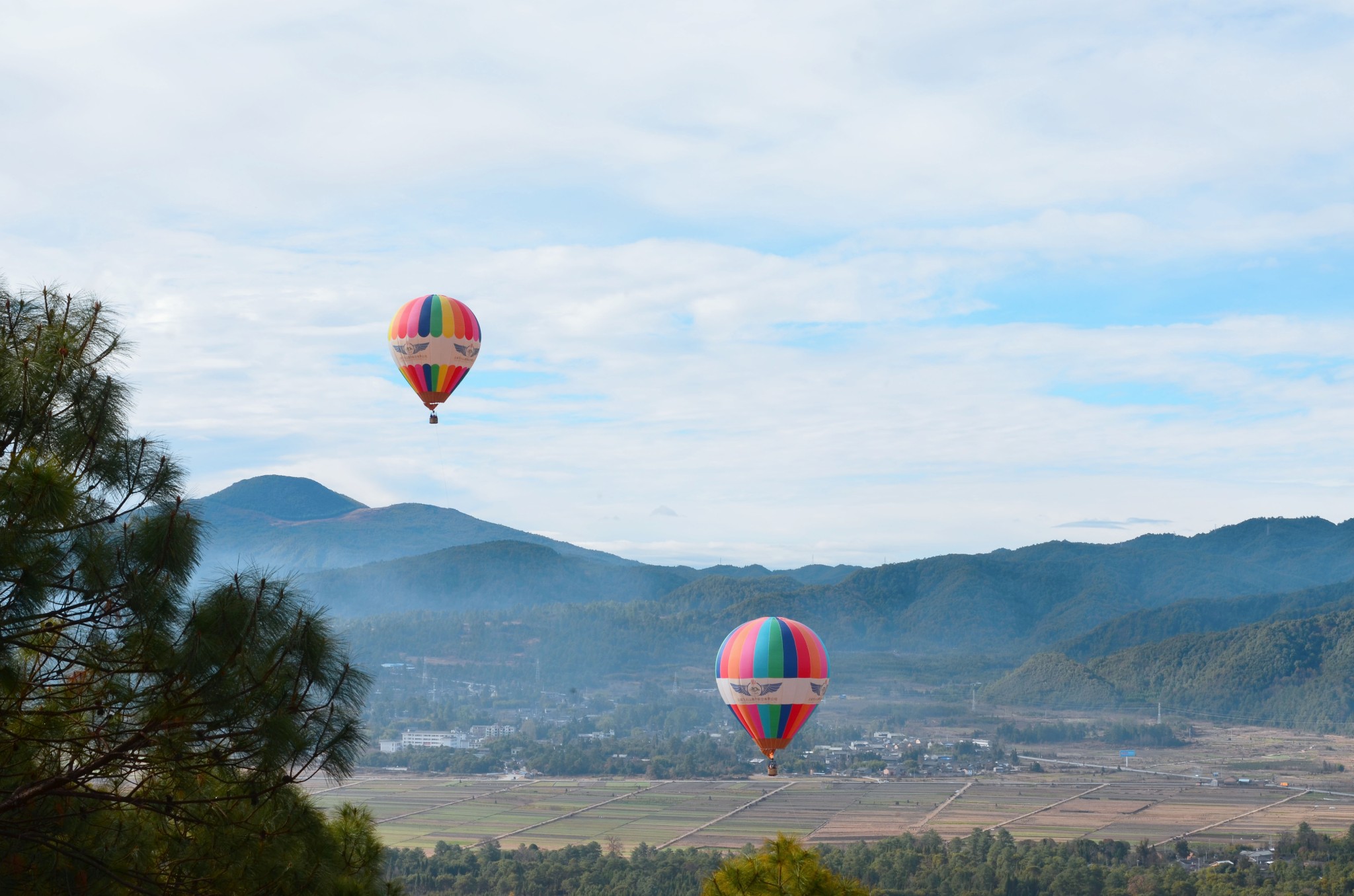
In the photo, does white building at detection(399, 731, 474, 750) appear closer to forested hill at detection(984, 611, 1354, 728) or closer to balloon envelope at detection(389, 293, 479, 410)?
forested hill at detection(984, 611, 1354, 728)

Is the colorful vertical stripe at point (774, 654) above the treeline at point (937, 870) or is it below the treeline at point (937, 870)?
above

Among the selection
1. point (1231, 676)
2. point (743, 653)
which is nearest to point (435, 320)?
point (743, 653)

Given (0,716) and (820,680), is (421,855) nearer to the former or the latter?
(820,680)

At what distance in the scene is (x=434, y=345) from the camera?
2944cm

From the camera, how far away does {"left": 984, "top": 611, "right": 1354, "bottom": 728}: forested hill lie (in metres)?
136

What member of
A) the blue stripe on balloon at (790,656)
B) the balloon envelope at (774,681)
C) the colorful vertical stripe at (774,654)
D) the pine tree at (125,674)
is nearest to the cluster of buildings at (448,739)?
the colorful vertical stripe at (774,654)

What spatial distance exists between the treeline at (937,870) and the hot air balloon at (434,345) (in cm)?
2031

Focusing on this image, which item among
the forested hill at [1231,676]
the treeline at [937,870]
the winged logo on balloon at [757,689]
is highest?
the winged logo on balloon at [757,689]

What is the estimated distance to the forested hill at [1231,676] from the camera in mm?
136000

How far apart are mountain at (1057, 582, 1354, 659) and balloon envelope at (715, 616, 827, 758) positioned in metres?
155

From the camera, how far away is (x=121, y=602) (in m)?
6.84

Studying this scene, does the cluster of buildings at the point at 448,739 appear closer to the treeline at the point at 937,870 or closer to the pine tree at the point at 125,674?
the treeline at the point at 937,870

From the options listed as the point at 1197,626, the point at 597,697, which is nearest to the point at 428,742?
the point at 597,697

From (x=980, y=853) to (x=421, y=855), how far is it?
24.5 metres
